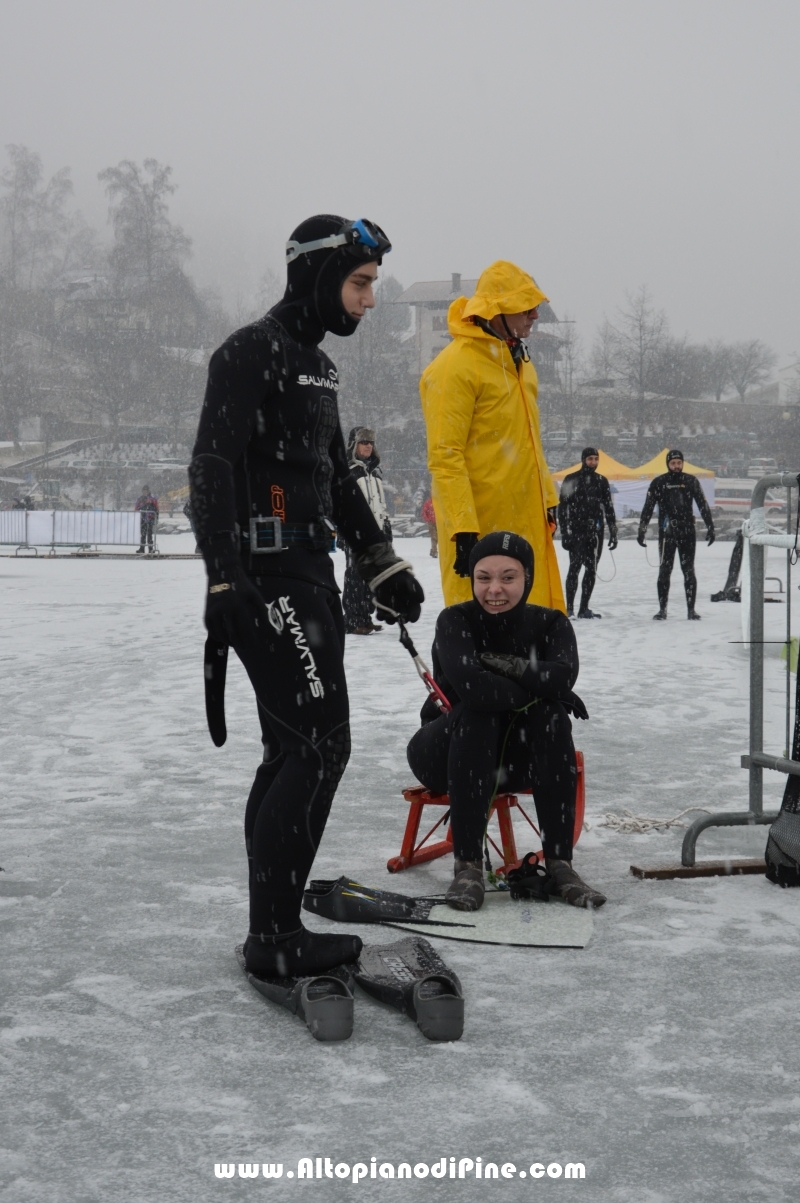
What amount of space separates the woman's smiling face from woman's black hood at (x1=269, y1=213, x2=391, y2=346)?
98 cm

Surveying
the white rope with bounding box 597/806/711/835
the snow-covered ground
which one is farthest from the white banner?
the white rope with bounding box 597/806/711/835

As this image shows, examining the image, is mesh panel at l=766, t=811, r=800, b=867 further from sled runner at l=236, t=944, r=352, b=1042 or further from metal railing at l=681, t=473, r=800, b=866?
sled runner at l=236, t=944, r=352, b=1042

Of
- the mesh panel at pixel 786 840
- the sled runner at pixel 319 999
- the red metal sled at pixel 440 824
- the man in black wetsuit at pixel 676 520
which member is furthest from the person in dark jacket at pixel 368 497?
the sled runner at pixel 319 999

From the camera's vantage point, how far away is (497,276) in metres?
4.09

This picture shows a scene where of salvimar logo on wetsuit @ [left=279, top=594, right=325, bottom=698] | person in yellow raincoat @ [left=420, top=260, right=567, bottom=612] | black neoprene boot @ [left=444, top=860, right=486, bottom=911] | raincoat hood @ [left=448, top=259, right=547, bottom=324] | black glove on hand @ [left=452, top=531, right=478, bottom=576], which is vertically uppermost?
raincoat hood @ [left=448, top=259, right=547, bottom=324]

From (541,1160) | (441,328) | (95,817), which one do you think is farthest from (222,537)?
(441,328)

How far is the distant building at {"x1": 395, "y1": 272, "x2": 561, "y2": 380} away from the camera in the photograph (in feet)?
299

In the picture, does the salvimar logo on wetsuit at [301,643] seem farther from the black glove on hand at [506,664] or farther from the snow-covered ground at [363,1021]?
the black glove on hand at [506,664]

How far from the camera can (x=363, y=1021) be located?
109 inches

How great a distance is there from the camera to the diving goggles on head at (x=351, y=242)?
9.46 feet

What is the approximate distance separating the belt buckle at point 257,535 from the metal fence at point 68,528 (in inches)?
1015

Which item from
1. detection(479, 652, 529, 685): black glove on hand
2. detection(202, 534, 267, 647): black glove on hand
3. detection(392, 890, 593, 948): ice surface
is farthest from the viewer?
detection(479, 652, 529, 685): black glove on hand

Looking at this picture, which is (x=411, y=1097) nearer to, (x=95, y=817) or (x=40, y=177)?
(x=95, y=817)

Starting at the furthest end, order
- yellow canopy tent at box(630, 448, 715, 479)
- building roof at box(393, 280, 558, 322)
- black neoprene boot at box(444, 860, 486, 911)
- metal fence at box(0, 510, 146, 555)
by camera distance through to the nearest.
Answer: building roof at box(393, 280, 558, 322), yellow canopy tent at box(630, 448, 715, 479), metal fence at box(0, 510, 146, 555), black neoprene boot at box(444, 860, 486, 911)
